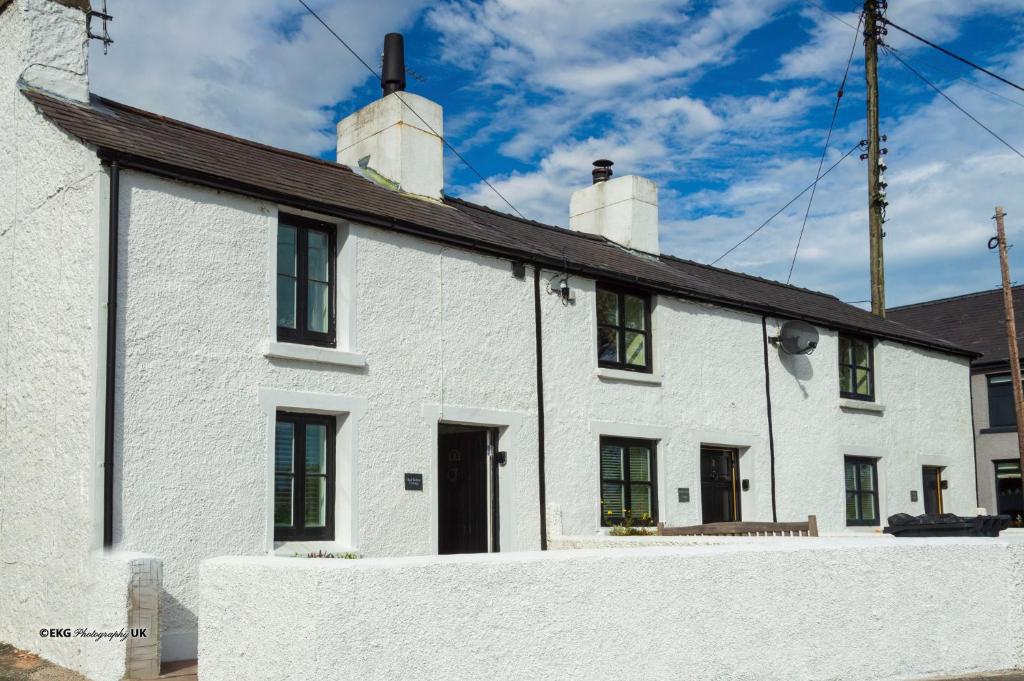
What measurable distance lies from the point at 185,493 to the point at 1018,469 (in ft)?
70.7

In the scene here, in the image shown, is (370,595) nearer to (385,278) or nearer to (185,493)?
(185,493)

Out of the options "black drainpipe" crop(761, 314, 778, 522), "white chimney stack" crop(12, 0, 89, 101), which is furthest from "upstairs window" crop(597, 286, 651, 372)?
"white chimney stack" crop(12, 0, 89, 101)

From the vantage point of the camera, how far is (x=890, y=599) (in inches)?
340

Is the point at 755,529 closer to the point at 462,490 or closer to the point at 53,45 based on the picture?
the point at 462,490

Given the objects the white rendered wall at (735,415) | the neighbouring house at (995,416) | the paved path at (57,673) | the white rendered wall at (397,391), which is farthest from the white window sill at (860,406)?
the paved path at (57,673)

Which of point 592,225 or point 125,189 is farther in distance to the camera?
point 592,225

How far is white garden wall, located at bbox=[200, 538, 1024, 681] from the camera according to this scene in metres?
6.45

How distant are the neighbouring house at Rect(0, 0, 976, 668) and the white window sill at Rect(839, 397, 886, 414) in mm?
1655

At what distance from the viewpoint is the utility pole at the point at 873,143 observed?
25.0 m

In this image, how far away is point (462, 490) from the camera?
1343 centimetres

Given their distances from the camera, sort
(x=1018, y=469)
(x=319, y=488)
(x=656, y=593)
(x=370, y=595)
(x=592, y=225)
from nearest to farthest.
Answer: (x=370, y=595) < (x=656, y=593) < (x=319, y=488) < (x=592, y=225) < (x=1018, y=469)

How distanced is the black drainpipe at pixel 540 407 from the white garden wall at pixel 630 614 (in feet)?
16.4

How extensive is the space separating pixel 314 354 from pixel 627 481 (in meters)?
5.70

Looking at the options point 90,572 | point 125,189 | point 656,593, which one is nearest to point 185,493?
point 90,572
